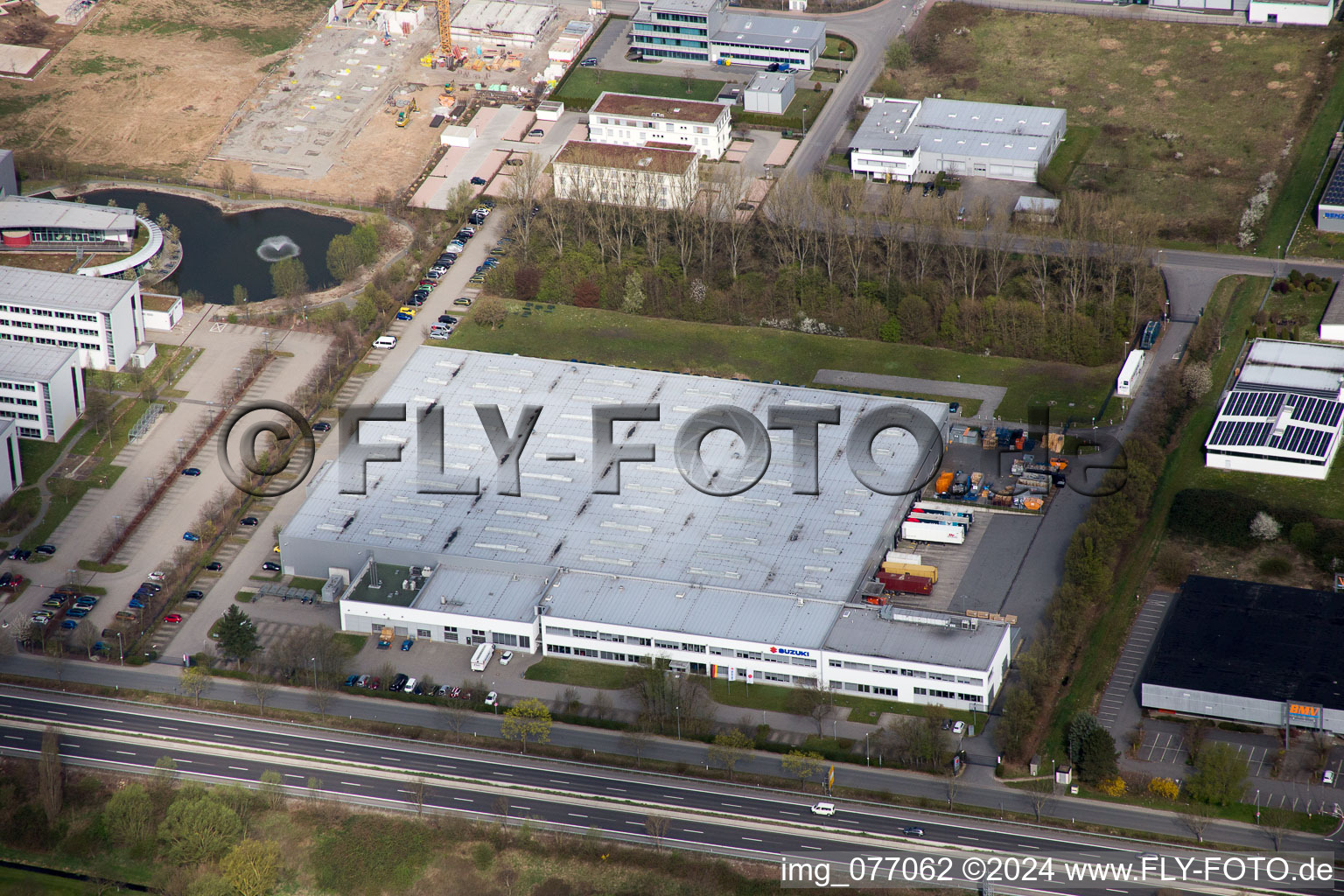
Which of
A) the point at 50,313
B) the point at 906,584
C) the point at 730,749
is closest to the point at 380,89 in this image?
the point at 50,313

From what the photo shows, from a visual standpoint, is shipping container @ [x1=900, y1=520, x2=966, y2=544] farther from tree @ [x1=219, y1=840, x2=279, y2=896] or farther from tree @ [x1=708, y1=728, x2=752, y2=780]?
tree @ [x1=219, y1=840, x2=279, y2=896]

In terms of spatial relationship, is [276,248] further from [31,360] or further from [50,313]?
[31,360]

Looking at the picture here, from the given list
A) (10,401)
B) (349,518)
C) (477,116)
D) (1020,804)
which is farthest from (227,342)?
(1020,804)

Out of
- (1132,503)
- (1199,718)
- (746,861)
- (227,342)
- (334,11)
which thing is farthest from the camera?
(334,11)

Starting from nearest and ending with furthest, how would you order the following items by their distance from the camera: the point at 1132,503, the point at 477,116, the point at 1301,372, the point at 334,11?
the point at 1132,503 → the point at 1301,372 → the point at 477,116 → the point at 334,11

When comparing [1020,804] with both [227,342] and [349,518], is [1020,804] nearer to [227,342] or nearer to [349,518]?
[349,518]

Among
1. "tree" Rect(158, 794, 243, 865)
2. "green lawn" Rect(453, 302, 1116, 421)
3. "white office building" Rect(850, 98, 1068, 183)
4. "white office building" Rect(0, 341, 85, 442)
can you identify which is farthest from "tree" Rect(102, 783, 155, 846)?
"white office building" Rect(850, 98, 1068, 183)

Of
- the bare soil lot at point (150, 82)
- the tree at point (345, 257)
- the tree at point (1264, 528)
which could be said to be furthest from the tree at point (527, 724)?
the bare soil lot at point (150, 82)
